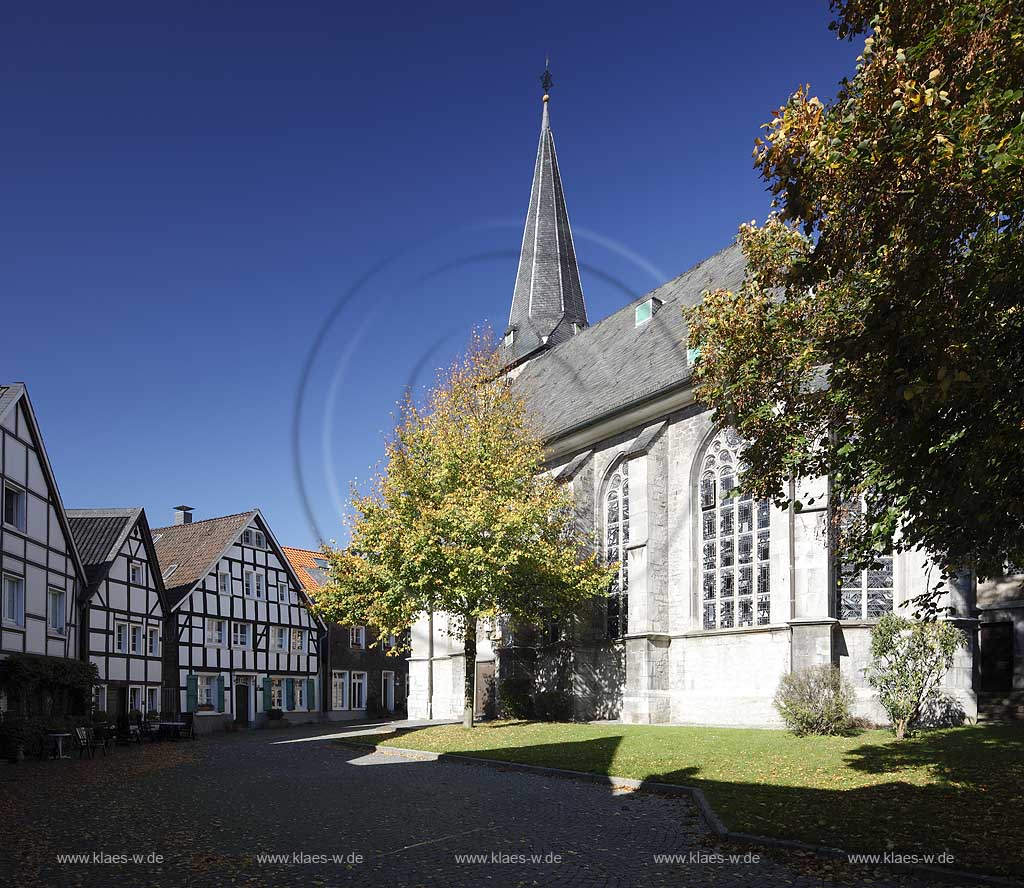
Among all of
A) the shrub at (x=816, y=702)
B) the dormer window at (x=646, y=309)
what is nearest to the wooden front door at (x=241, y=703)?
the dormer window at (x=646, y=309)

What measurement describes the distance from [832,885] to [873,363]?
4730 mm

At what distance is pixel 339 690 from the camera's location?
43656 millimetres

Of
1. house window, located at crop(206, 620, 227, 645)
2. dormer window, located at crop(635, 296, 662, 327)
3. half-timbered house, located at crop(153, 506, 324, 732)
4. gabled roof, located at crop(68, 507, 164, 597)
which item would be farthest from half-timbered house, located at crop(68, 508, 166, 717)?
dormer window, located at crop(635, 296, 662, 327)

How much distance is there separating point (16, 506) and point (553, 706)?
15829 mm

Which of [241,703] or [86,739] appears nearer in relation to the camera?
[86,739]

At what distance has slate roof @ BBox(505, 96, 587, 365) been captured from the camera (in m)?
44.1

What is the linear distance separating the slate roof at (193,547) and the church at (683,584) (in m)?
9.85

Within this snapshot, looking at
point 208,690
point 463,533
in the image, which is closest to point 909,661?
point 463,533

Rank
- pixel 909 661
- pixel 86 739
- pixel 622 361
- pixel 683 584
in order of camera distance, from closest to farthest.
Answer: pixel 909 661
pixel 86 739
pixel 683 584
pixel 622 361

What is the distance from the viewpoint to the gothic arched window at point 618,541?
28.5 meters

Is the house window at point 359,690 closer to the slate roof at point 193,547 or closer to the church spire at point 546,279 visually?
the slate roof at point 193,547

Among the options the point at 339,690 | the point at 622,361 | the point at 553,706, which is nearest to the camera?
the point at 553,706

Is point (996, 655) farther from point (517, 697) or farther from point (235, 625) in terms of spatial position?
point (235, 625)

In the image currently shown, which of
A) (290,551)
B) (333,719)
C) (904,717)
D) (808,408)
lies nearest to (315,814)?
(808,408)
